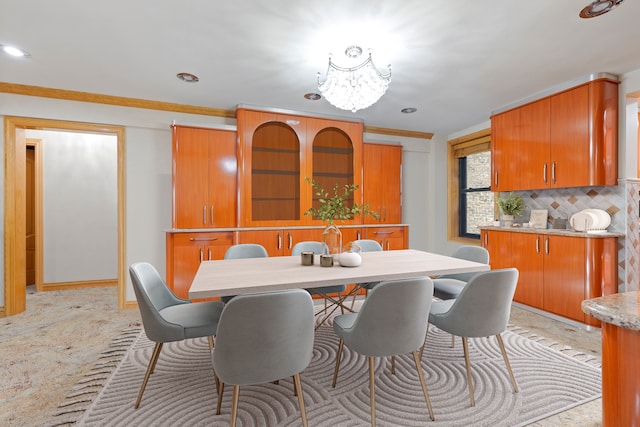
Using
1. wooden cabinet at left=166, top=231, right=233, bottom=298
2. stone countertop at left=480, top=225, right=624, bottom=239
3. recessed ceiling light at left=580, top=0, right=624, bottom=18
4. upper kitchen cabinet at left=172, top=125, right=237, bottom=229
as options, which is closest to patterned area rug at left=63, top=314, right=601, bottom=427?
wooden cabinet at left=166, top=231, right=233, bottom=298

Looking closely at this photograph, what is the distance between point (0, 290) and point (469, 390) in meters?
4.74

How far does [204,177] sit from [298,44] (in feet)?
6.60

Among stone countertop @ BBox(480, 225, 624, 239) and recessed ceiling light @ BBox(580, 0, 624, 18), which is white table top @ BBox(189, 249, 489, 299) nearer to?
stone countertop @ BBox(480, 225, 624, 239)

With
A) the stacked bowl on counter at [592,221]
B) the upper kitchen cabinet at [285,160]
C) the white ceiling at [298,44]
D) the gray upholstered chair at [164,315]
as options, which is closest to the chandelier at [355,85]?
the white ceiling at [298,44]

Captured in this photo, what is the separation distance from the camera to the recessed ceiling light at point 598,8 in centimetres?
196

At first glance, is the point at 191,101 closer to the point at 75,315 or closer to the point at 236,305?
the point at 75,315

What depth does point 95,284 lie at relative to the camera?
4793 mm

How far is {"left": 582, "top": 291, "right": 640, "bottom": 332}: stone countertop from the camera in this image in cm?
88

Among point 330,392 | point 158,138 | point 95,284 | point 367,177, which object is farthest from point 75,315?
point 367,177

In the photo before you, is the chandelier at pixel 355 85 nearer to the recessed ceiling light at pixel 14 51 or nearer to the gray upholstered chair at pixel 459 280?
the gray upholstered chair at pixel 459 280

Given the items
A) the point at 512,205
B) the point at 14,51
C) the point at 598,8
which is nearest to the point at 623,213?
the point at 512,205

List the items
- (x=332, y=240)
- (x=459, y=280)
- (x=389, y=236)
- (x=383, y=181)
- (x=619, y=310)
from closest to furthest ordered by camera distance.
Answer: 1. (x=619, y=310)
2. (x=332, y=240)
3. (x=459, y=280)
4. (x=389, y=236)
5. (x=383, y=181)

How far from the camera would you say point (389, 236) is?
14.7 feet

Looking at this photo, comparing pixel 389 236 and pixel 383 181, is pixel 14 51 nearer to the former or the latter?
pixel 383 181
